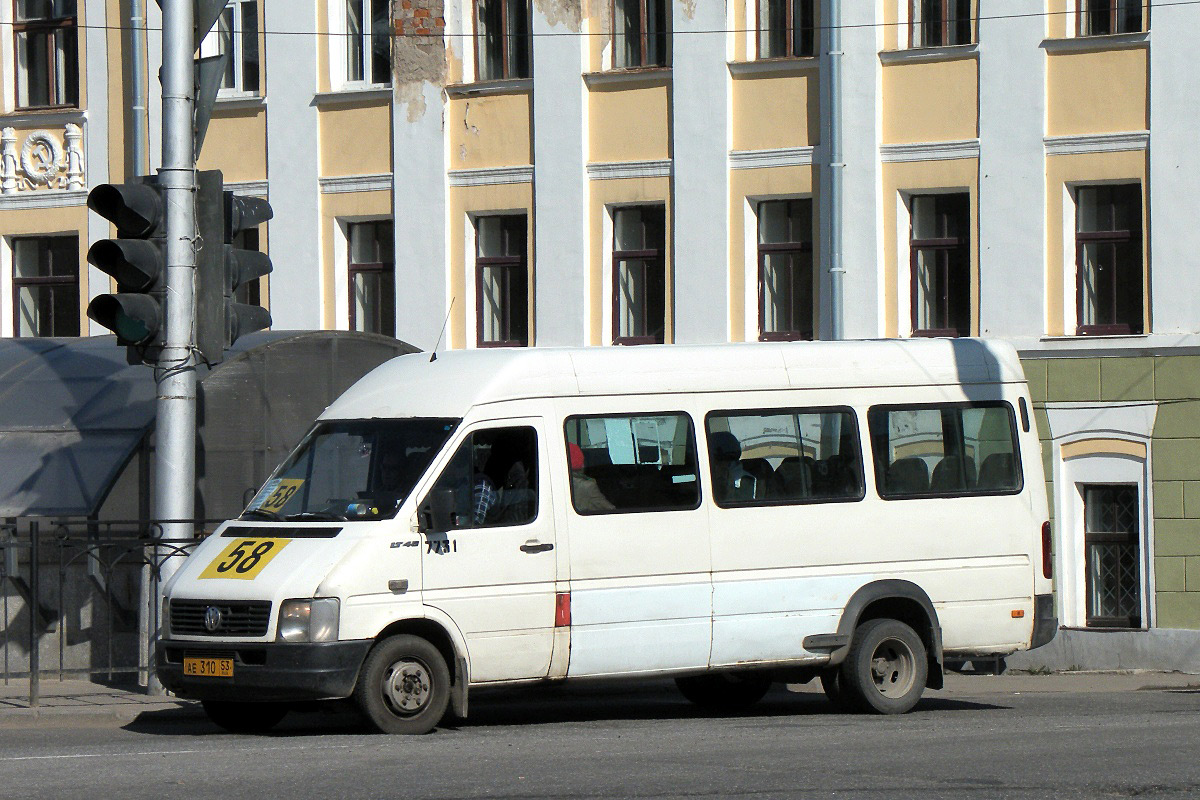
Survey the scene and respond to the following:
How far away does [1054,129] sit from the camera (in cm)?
2092

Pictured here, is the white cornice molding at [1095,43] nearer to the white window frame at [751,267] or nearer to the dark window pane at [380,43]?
the white window frame at [751,267]

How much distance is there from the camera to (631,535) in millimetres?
12875

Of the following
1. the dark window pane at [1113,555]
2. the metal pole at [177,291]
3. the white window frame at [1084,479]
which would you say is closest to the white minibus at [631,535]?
the metal pole at [177,291]

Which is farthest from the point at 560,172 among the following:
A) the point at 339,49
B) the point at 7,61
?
the point at 7,61

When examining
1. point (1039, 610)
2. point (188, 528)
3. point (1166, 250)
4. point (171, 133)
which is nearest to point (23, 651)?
point (188, 528)

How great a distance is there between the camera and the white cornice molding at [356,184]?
2403cm

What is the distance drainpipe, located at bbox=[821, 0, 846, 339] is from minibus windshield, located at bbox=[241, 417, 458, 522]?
32.5 feet

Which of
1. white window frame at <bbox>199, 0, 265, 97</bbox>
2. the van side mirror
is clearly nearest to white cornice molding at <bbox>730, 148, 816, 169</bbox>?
white window frame at <bbox>199, 0, 265, 97</bbox>

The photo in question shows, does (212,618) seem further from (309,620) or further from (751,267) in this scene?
(751,267)

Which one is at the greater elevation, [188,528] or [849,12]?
[849,12]

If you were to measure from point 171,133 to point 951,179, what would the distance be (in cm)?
1017

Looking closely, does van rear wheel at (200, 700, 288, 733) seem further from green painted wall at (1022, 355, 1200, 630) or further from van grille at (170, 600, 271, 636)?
green painted wall at (1022, 355, 1200, 630)

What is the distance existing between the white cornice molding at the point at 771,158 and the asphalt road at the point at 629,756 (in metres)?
8.90

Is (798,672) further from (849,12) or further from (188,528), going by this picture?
(849,12)
